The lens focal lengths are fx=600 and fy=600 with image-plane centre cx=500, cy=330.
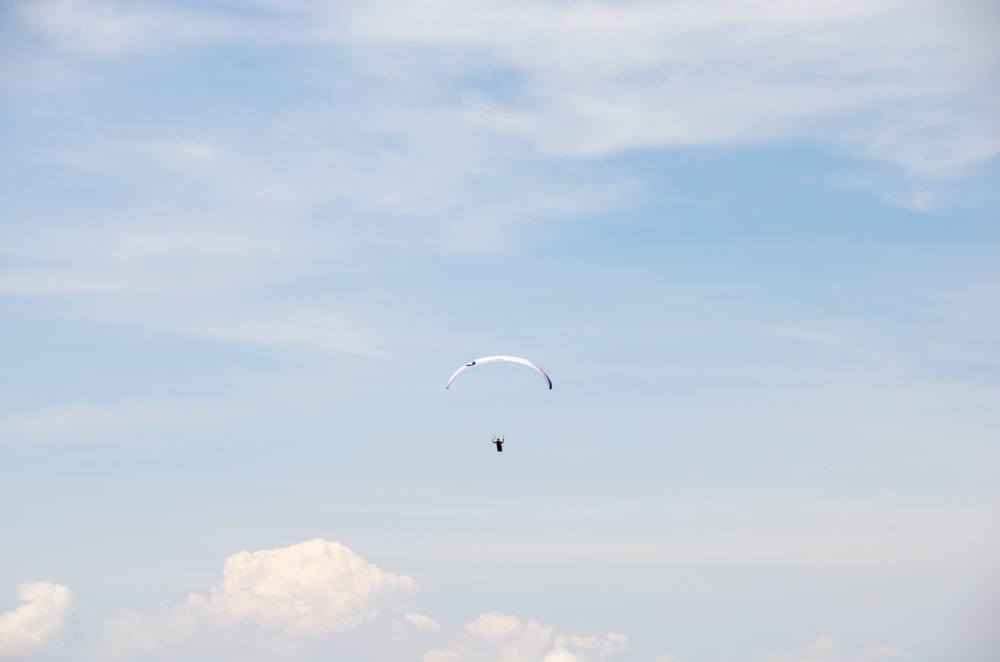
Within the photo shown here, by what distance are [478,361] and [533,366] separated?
55.3ft

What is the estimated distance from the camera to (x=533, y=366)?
15912 centimetres

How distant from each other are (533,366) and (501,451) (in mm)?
25216

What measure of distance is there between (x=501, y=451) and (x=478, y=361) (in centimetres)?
2542

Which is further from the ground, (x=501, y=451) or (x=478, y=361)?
(x=478, y=361)

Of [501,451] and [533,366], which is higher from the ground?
[533,366]

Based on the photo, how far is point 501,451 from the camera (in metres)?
163

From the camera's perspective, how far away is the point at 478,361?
167m
